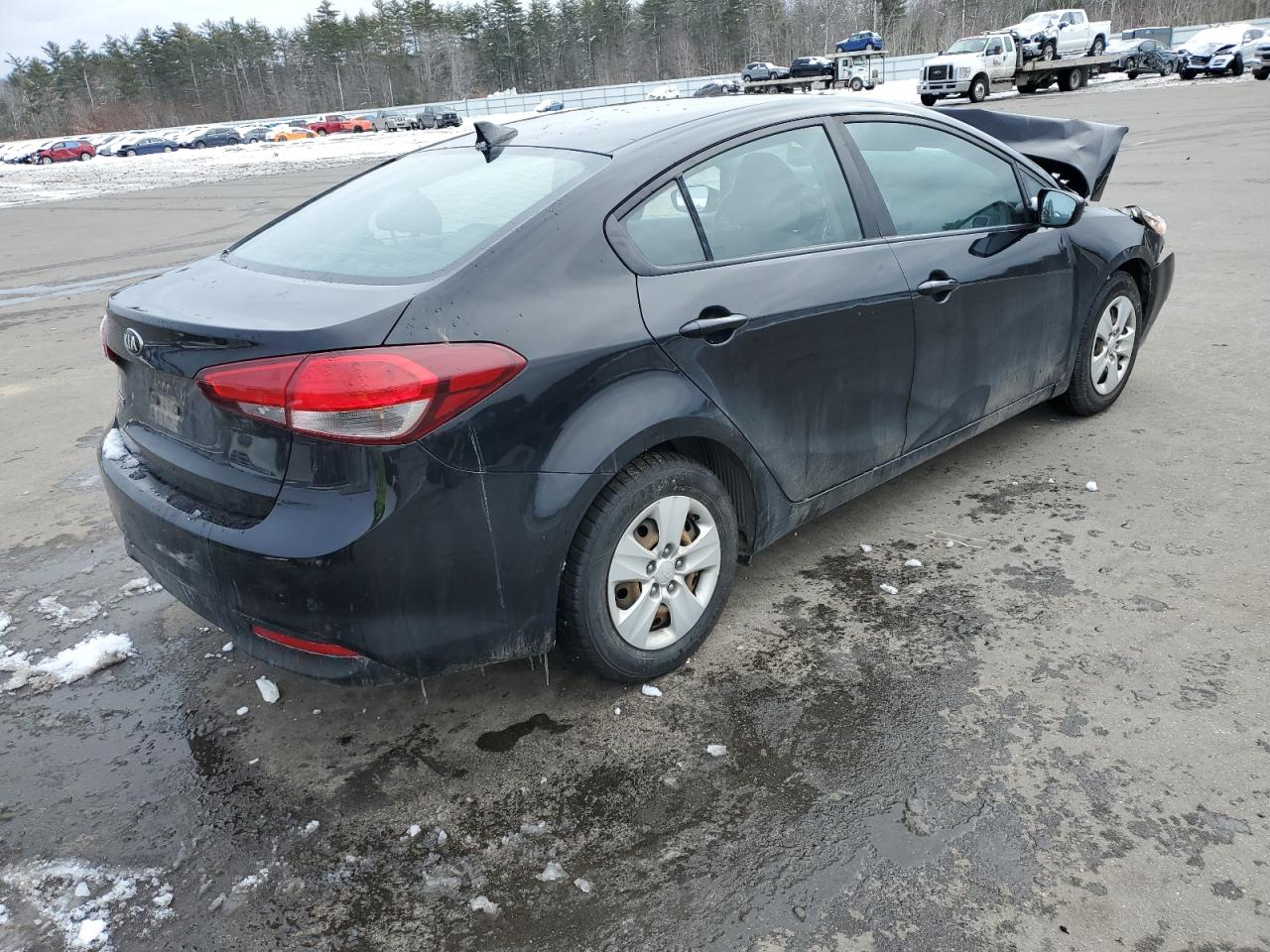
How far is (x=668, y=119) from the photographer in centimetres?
330

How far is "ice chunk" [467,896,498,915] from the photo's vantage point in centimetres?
224

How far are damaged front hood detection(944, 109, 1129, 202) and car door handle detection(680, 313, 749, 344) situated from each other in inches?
127

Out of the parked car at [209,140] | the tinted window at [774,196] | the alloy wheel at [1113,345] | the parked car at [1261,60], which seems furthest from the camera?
the parked car at [209,140]

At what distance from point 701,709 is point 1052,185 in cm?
306

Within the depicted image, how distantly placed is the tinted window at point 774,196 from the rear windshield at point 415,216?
408 millimetres

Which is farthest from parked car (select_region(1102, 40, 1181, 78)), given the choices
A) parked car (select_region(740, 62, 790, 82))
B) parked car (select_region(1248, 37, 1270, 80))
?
parked car (select_region(740, 62, 790, 82))

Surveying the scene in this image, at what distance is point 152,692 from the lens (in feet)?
10.4

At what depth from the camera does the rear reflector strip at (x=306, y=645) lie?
2486mm

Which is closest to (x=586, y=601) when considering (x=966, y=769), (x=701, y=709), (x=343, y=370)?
(x=701, y=709)

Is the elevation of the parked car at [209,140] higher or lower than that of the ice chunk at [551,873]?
higher

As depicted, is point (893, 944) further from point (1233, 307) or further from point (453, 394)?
point (1233, 307)

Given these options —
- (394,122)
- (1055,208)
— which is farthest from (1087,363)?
(394,122)

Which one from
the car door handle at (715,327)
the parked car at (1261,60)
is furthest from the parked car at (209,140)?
the car door handle at (715,327)

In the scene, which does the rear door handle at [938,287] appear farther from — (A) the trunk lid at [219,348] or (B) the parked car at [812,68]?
(B) the parked car at [812,68]
